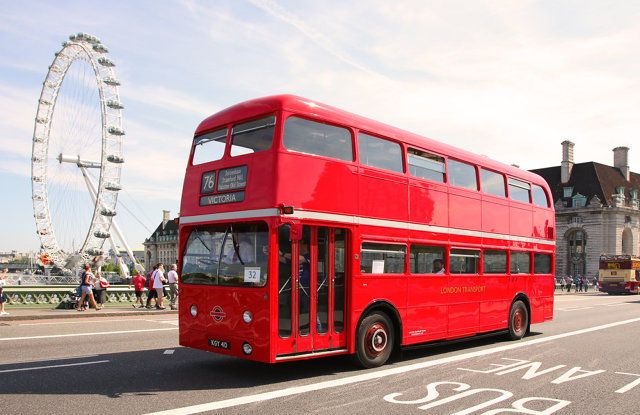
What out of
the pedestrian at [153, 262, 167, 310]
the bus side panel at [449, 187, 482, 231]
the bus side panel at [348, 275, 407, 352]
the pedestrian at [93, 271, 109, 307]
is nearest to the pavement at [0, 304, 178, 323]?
the pedestrian at [153, 262, 167, 310]

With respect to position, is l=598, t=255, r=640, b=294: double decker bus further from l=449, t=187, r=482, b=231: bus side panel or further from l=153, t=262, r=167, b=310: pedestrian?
l=449, t=187, r=482, b=231: bus side panel

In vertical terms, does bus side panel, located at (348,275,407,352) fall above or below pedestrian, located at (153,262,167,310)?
above

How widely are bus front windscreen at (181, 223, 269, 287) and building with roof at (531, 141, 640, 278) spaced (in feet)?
287

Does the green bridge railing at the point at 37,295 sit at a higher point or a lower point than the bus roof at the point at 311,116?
lower

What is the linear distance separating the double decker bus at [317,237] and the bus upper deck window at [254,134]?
0.02 m

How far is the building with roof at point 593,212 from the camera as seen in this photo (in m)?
87.3

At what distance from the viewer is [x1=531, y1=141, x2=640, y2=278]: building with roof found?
8731 cm

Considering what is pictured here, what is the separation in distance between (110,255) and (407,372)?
226 ft

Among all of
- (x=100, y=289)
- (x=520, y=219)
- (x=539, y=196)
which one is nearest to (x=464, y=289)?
(x=520, y=219)

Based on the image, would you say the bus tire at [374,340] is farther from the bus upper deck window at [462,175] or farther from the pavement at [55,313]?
the pavement at [55,313]

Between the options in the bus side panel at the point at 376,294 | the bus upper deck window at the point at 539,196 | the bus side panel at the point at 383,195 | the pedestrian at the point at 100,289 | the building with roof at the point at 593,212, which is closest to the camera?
the bus side panel at the point at 376,294

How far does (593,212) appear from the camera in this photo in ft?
289

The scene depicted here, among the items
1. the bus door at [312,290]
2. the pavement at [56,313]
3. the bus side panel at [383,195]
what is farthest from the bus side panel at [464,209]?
the pavement at [56,313]

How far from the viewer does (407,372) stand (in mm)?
9695
